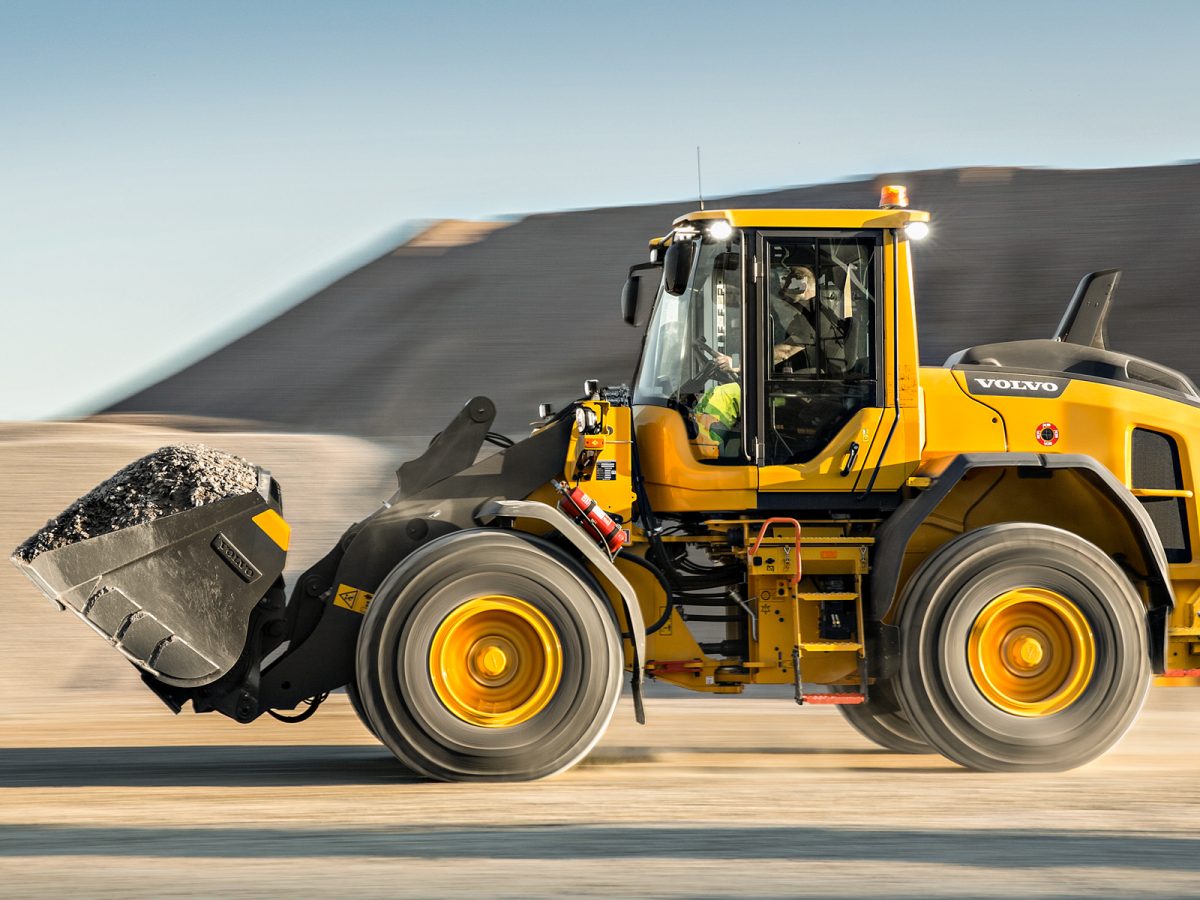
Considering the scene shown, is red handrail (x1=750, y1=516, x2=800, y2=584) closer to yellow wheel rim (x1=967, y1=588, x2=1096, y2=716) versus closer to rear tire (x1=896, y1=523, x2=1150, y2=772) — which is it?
rear tire (x1=896, y1=523, x2=1150, y2=772)

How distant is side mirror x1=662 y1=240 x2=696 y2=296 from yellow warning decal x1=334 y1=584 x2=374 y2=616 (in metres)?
2.10

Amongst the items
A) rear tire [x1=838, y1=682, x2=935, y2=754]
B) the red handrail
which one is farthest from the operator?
rear tire [x1=838, y1=682, x2=935, y2=754]

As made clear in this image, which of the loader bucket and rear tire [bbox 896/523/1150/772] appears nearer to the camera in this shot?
the loader bucket

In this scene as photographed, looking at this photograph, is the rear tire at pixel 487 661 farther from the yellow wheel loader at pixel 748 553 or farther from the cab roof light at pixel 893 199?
the cab roof light at pixel 893 199

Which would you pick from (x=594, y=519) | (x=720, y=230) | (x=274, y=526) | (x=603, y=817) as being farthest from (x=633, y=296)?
(x=603, y=817)

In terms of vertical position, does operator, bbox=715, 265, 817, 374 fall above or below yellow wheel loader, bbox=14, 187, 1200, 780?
above

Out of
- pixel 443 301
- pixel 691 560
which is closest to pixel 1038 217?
pixel 443 301

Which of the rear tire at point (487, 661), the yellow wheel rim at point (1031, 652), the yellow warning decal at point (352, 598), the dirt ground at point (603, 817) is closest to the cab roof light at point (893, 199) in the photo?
the yellow wheel rim at point (1031, 652)

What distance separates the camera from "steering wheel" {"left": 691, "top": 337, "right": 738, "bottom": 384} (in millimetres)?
7449

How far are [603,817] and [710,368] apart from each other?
2525mm

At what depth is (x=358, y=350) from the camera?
3772 cm

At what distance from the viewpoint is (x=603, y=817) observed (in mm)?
5953

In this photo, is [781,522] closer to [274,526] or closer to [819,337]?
[819,337]

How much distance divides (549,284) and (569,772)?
3214cm
